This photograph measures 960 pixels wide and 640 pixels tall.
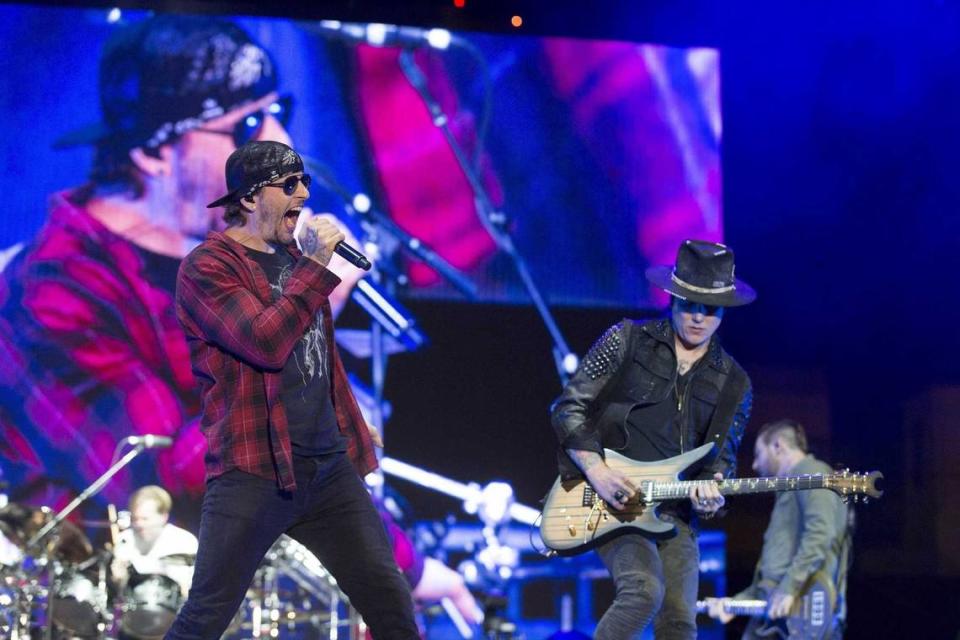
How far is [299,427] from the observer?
342cm

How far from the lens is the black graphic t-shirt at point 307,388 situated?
3.43 meters

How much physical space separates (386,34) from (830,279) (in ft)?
10.7

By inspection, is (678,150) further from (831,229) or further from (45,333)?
(45,333)

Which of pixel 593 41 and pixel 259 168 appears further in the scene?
pixel 593 41

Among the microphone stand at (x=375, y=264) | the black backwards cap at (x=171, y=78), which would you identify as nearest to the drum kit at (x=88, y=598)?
the microphone stand at (x=375, y=264)

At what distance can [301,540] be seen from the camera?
11.6 feet

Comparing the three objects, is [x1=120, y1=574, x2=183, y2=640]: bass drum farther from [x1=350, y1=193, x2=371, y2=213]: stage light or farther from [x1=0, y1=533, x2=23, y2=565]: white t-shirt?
[x1=350, y1=193, x2=371, y2=213]: stage light

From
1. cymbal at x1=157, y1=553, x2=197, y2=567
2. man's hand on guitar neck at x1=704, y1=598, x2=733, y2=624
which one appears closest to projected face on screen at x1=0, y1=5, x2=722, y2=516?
cymbal at x1=157, y1=553, x2=197, y2=567

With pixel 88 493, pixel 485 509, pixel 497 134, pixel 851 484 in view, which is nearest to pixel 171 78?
pixel 497 134

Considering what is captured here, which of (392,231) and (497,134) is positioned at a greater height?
(497,134)

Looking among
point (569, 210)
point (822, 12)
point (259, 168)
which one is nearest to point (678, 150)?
point (569, 210)

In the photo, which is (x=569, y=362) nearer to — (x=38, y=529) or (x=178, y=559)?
(x=178, y=559)

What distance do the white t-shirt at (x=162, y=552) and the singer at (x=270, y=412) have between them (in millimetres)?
3597

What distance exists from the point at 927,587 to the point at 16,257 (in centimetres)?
579
